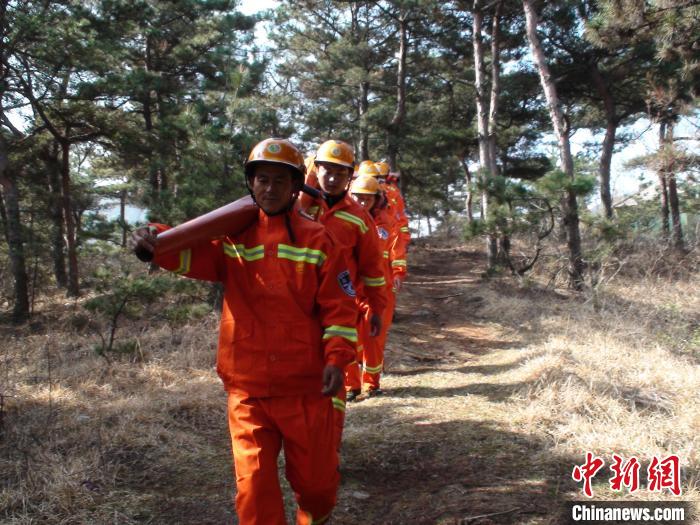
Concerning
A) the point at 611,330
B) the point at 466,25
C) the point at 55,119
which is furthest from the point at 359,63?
the point at 611,330

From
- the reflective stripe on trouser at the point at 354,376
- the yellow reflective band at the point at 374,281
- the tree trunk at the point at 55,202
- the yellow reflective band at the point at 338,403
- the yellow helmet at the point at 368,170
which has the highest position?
the tree trunk at the point at 55,202

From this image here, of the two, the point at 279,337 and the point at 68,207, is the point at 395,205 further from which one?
the point at 68,207

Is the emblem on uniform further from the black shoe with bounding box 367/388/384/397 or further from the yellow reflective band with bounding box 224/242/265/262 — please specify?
the black shoe with bounding box 367/388/384/397

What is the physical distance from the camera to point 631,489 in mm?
3080

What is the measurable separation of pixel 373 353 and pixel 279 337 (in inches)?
122

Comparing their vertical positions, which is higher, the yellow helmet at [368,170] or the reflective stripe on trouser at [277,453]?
the yellow helmet at [368,170]

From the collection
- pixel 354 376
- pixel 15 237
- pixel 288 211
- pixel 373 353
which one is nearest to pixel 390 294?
pixel 373 353

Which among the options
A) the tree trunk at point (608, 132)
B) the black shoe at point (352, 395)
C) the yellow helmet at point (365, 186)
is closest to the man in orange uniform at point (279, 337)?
the yellow helmet at point (365, 186)

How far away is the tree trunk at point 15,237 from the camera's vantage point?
1095 centimetres

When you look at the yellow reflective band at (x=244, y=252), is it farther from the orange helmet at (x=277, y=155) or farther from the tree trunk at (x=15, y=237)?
the tree trunk at (x=15, y=237)

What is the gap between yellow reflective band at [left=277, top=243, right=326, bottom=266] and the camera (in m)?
2.46

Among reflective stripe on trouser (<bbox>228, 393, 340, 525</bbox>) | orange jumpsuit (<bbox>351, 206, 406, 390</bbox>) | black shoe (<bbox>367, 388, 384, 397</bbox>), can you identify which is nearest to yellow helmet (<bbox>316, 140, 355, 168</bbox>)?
orange jumpsuit (<bbox>351, 206, 406, 390</bbox>)

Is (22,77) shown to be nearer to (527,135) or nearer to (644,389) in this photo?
(644,389)

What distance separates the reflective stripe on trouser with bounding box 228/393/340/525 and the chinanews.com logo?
4.66ft
